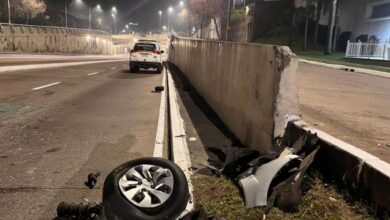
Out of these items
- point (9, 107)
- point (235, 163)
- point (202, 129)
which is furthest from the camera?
point (9, 107)

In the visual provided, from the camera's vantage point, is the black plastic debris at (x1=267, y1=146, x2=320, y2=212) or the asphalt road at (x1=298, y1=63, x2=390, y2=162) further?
the asphalt road at (x1=298, y1=63, x2=390, y2=162)

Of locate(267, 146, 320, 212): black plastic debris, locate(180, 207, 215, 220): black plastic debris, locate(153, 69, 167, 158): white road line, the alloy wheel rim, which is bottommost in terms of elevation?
locate(153, 69, 167, 158): white road line

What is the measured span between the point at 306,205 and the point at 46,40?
194 ft

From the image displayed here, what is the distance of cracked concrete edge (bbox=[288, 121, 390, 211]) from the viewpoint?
13.1 feet

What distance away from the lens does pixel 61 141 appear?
7.78 m

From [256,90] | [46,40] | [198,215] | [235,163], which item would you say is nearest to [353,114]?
[256,90]

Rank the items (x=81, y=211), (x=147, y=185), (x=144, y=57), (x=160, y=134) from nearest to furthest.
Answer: (x=147, y=185) < (x=81, y=211) < (x=160, y=134) < (x=144, y=57)

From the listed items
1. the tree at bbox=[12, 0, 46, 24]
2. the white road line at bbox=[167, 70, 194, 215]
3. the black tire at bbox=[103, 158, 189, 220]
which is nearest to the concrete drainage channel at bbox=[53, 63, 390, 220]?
the black tire at bbox=[103, 158, 189, 220]

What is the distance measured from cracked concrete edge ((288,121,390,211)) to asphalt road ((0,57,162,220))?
2.67 m

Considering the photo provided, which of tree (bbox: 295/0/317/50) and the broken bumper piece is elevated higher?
tree (bbox: 295/0/317/50)

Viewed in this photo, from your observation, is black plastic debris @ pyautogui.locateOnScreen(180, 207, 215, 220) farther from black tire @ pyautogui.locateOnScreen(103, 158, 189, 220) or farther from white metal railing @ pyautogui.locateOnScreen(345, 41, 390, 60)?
white metal railing @ pyautogui.locateOnScreen(345, 41, 390, 60)

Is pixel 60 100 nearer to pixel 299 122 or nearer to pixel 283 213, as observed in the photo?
pixel 299 122

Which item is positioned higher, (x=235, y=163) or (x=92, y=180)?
(x=235, y=163)

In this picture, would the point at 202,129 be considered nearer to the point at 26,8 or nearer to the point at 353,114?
the point at 353,114
